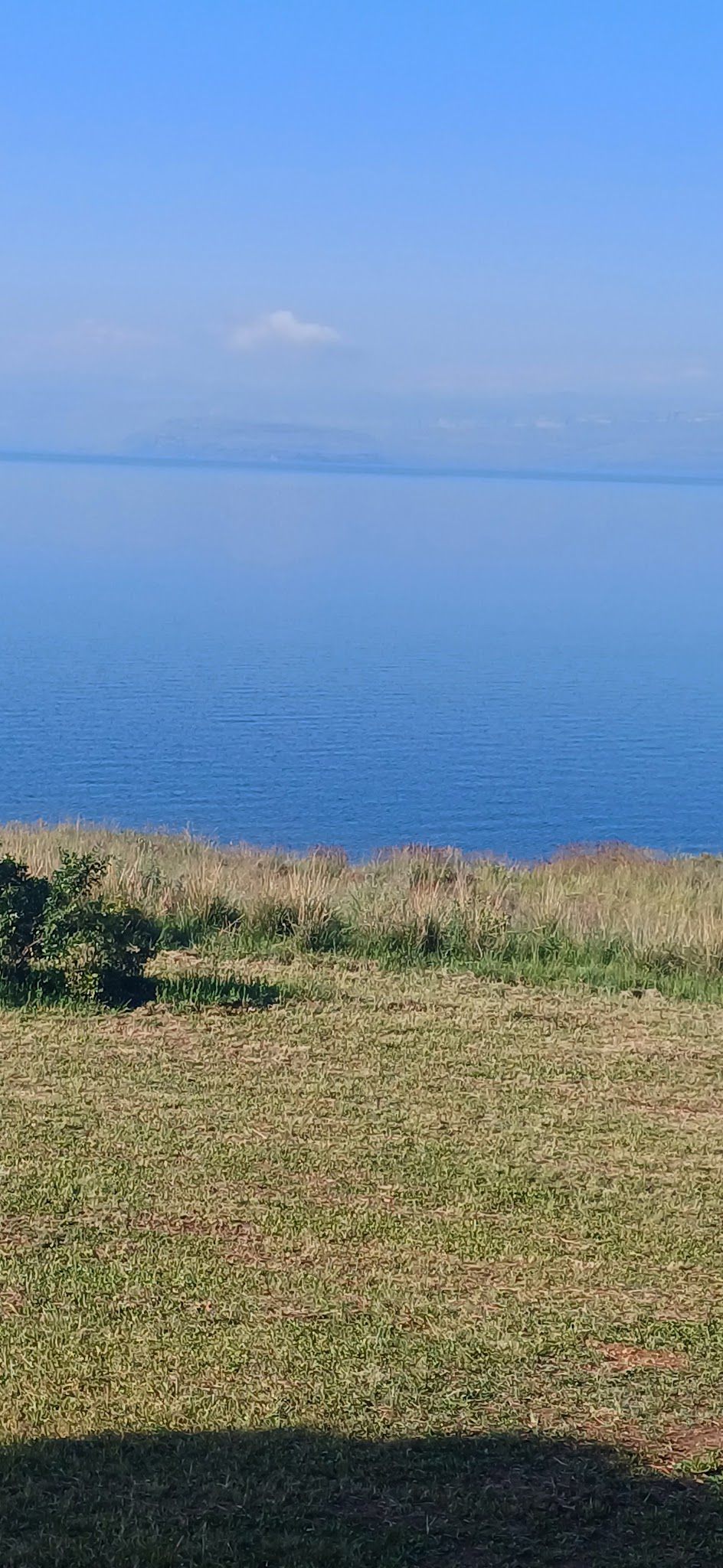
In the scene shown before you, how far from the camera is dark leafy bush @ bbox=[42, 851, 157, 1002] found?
9391 millimetres

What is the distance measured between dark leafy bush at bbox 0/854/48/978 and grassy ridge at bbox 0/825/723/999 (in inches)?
58.4

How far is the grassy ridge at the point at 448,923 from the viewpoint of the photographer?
36.4ft

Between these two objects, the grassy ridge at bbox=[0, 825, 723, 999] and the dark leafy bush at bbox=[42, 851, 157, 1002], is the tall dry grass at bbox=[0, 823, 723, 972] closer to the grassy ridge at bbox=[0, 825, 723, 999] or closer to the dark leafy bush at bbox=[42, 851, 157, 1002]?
the grassy ridge at bbox=[0, 825, 723, 999]

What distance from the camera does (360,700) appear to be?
44.2 meters

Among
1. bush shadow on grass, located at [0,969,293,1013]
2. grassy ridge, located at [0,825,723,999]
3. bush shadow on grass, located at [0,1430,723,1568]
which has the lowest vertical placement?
bush shadow on grass, located at [0,1430,723,1568]

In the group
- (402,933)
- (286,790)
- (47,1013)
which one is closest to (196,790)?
Answer: (286,790)

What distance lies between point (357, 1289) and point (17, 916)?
15.7 ft

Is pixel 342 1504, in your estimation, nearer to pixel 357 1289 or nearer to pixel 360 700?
pixel 357 1289

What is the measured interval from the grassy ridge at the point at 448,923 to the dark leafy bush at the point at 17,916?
1.48m

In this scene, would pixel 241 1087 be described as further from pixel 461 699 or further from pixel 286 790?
pixel 461 699

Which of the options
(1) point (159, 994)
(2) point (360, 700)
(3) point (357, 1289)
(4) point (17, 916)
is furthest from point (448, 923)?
(2) point (360, 700)

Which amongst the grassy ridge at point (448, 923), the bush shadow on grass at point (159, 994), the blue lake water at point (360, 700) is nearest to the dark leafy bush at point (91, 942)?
the bush shadow on grass at point (159, 994)

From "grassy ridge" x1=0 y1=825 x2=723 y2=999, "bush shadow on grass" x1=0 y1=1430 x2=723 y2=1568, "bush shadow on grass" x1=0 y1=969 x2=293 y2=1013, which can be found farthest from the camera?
"grassy ridge" x1=0 y1=825 x2=723 y2=999

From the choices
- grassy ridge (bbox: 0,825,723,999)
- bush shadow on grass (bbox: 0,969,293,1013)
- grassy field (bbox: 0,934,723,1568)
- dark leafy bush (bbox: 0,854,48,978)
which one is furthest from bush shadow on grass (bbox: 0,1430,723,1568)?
grassy ridge (bbox: 0,825,723,999)
